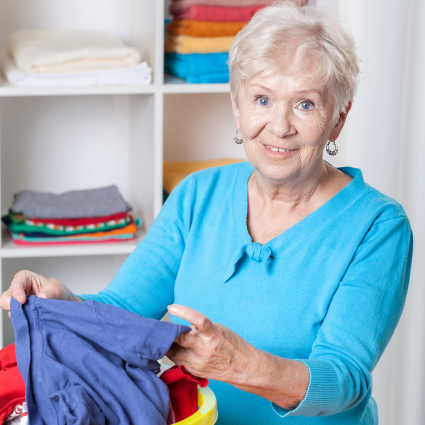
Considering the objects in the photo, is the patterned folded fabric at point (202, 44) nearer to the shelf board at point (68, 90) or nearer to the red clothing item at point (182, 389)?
the shelf board at point (68, 90)

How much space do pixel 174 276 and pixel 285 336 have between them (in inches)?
11.4

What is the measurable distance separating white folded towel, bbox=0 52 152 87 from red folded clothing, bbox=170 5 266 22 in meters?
0.19

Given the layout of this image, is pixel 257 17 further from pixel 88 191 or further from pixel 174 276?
pixel 88 191

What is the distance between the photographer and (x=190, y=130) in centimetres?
201

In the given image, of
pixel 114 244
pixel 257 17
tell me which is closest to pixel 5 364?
pixel 257 17

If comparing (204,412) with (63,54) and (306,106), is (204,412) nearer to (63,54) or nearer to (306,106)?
(306,106)

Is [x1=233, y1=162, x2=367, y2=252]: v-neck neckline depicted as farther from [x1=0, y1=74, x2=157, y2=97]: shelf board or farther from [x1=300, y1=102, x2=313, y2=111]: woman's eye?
[x1=0, y1=74, x2=157, y2=97]: shelf board

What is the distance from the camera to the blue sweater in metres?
0.95

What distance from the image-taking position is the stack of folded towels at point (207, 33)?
1618mm

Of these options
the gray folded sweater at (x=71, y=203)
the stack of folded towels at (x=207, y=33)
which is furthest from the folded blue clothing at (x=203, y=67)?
the gray folded sweater at (x=71, y=203)

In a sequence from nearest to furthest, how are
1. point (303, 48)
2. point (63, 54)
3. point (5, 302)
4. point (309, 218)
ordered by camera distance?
point (5, 302) → point (303, 48) → point (309, 218) → point (63, 54)

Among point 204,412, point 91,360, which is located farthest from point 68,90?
point 204,412

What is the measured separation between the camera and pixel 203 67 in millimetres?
1655

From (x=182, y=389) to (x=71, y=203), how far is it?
1044 millimetres
